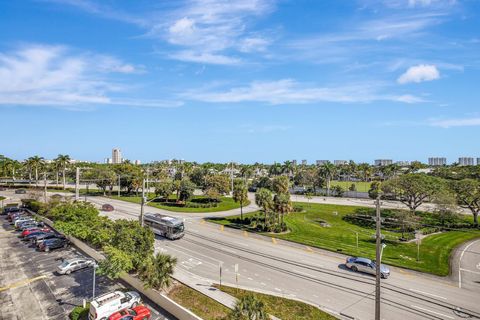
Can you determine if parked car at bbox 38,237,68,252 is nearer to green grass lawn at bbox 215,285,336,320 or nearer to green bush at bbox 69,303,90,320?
green bush at bbox 69,303,90,320

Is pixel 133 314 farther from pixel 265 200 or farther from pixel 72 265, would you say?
pixel 265 200

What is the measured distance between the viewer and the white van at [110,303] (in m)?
22.4

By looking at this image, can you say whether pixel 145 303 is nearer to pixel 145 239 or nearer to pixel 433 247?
pixel 145 239

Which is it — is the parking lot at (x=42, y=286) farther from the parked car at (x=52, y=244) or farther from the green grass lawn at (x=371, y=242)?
the green grass lawn at (x=371, y=242)

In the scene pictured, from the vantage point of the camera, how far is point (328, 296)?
28.1m

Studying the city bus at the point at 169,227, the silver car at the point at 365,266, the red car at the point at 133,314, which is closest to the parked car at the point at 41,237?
the city bus at the point at 169,227

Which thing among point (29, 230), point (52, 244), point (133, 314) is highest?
point (29, 230)

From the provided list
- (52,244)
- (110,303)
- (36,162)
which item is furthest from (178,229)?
(36,162)

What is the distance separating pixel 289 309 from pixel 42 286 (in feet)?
77.1

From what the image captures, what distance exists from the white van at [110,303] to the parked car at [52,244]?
70.9ft

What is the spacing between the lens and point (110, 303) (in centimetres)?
2330

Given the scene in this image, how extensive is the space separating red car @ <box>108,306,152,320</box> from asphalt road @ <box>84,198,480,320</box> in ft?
29.8

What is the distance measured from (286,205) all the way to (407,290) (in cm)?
2366

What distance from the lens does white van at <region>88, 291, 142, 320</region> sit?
2236 centimetres
